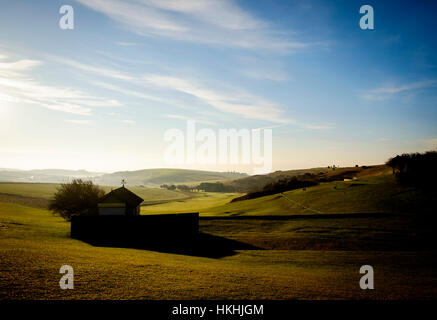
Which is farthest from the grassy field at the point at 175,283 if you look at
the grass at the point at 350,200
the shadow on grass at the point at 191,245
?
the grass at the point at 350,200

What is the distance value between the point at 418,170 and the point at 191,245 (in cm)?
4264

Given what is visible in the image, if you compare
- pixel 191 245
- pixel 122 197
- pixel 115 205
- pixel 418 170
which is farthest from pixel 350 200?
pixel 115 205

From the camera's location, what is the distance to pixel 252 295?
10.9 m

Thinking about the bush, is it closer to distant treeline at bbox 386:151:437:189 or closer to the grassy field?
the grassy field

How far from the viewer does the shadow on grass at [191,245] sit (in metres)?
27.2

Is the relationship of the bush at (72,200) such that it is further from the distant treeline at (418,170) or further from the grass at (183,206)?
the distant treeline at (418,170)

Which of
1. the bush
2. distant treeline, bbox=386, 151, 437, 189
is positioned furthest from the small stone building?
distant treeline, bbox=386, 151, 437, 189

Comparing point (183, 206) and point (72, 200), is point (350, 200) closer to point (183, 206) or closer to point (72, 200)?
point (72, 200)

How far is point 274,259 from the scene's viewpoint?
23.2 m

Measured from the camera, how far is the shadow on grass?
27158 millimetres

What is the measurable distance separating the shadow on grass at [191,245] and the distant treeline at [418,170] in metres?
35.6
